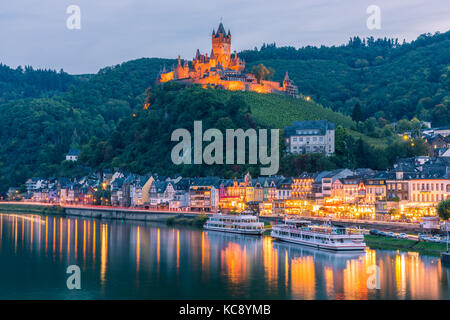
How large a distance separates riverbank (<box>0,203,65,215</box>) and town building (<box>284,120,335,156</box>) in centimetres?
3131

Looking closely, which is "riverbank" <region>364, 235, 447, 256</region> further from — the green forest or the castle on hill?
the castle on hill

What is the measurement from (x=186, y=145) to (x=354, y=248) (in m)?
51.4

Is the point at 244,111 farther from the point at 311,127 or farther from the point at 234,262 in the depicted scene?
the point at 234,262

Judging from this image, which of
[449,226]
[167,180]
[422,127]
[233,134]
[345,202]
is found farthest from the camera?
[422,127]

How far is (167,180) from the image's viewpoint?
8369 centimetres

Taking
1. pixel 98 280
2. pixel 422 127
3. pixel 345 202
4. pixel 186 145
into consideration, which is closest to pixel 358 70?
pixel 422 127

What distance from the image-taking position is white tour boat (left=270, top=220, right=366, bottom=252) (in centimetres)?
4622

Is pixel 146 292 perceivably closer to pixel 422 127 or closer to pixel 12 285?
pixel 12 285

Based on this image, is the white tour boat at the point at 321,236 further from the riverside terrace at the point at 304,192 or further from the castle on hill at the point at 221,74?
the castle on hill at the point at 221,74

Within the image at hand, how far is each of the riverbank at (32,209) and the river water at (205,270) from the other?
113 ft

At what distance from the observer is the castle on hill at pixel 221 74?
360 ft

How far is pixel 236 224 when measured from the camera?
198ft

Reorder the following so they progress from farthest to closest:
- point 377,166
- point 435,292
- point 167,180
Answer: point 167,180
point 377,166
point 435,292

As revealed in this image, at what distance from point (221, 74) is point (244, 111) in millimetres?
16971
